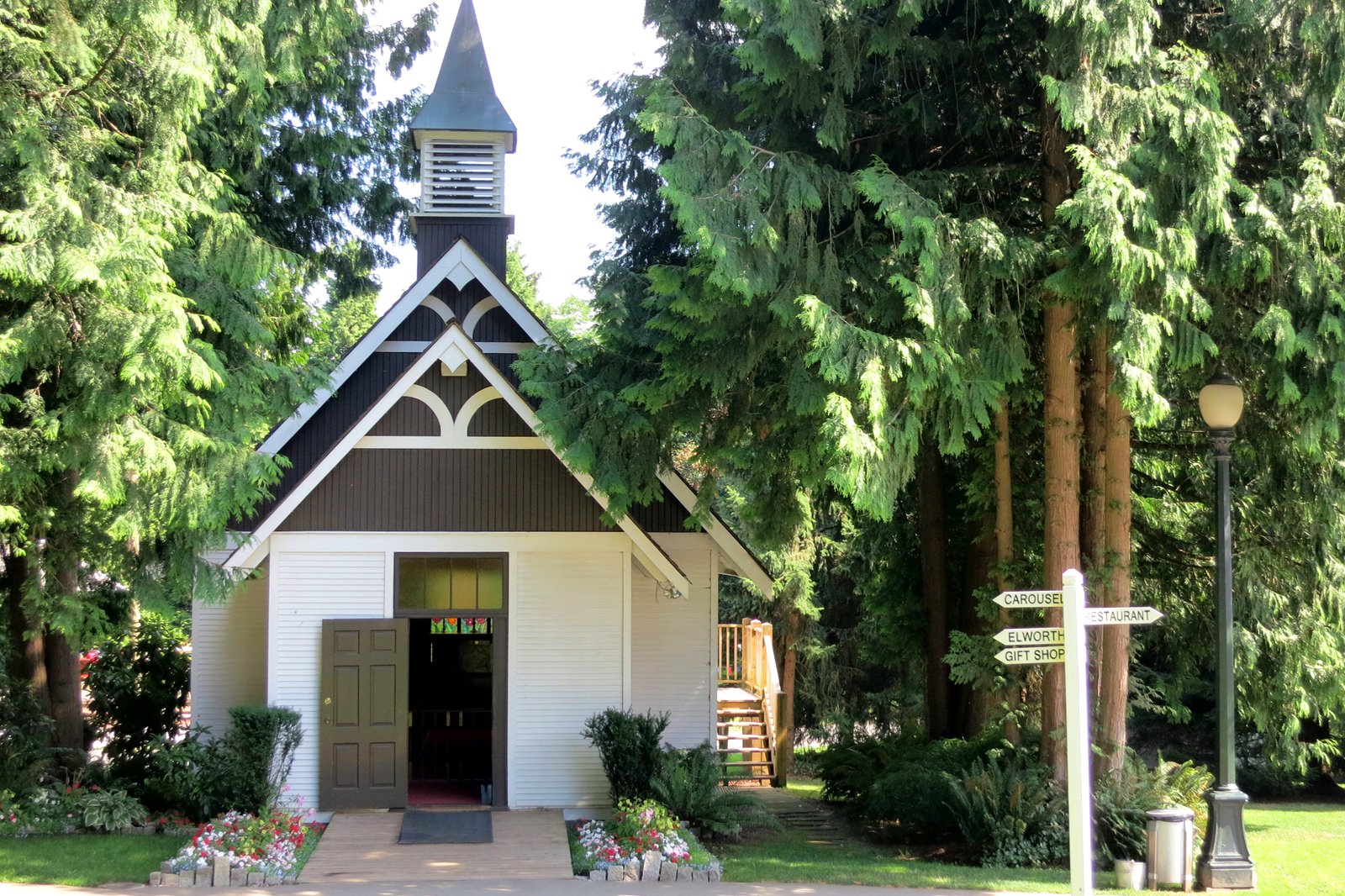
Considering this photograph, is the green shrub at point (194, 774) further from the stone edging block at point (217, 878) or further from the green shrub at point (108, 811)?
the stone edging block at point (217, 878)

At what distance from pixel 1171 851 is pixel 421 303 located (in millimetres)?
10255

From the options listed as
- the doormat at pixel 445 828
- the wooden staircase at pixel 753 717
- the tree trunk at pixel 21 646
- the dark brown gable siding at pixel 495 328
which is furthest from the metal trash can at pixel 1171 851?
the tree trunk at pixel 21 646

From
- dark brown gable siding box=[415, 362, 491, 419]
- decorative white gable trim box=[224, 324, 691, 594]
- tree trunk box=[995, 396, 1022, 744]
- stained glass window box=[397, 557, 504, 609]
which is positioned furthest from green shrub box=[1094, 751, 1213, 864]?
dark brown gable siding box=[415, 362, 491, 419]

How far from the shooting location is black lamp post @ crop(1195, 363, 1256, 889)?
410 inches

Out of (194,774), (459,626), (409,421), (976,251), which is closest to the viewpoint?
(976,251)

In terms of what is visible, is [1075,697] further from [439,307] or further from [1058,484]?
[439,307]

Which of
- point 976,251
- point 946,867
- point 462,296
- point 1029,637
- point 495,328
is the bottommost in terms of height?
point 946,867

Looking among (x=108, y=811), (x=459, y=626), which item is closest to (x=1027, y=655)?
(x=459, y=626)

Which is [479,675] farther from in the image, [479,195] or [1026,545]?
[1026,545]

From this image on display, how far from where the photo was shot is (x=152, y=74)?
10.6 metres

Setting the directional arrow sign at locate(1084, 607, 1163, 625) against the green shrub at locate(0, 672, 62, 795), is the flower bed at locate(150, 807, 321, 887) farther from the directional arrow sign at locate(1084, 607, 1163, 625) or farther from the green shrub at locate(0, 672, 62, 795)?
the directional arrow sign at locate(1084, 607, 1163, 625)

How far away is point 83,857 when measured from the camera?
37.1 ft

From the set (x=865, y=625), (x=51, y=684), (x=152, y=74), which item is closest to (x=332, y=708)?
(x=51, y=684)

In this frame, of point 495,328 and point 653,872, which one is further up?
point 495,328
